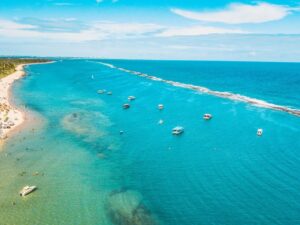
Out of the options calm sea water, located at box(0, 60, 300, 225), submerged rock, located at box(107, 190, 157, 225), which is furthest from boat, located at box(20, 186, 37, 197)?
submerged rock, located at box(107, 190, 157, 225)

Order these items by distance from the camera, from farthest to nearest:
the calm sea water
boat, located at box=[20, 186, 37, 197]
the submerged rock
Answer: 1. boat, located at box=[20, 186, 37, 197]
2. the calm sea water
3. the submerged rock

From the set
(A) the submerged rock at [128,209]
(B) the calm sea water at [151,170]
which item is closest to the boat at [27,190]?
(B) the calm sea water at [151,170]

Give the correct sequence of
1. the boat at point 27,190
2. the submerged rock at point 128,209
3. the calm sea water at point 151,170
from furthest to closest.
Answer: the boat at point 27,190, the calm sea water at point 151,170, the submerged rock at point 128,209

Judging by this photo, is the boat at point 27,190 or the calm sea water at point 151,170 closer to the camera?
the calm sea water at point 151,170

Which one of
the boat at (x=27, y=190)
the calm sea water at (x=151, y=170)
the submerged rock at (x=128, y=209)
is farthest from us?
the boat at (x=27, y=190)

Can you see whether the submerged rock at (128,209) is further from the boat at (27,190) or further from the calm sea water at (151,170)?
the boat at (27,190)

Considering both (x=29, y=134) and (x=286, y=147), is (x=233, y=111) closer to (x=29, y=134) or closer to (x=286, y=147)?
(x=286, y=147)

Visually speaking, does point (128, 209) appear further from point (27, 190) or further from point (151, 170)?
point (27, 190)

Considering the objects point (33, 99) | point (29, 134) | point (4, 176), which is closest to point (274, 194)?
point (4, 176)

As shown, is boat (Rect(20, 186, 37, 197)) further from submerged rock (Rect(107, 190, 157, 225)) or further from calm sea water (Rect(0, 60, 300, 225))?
submerged rock (Rect(107, 190, 157, 225))
